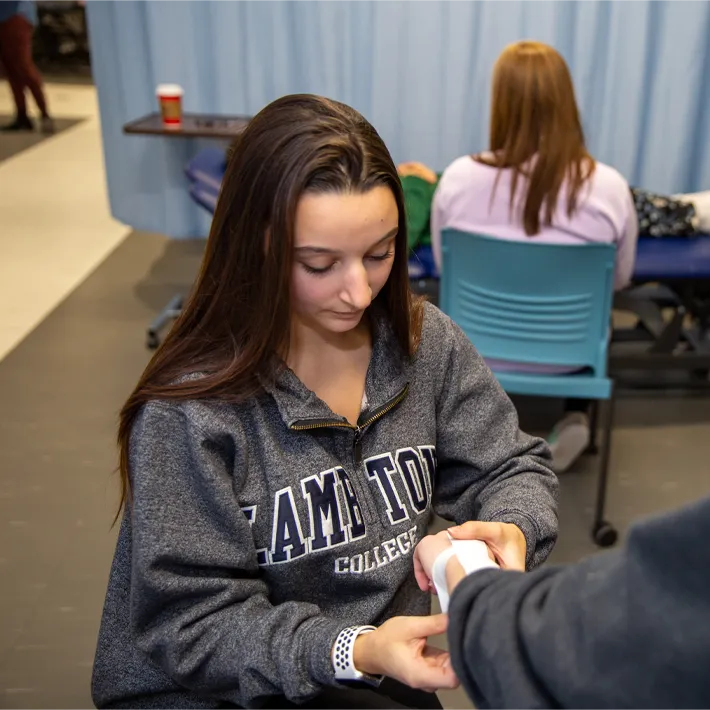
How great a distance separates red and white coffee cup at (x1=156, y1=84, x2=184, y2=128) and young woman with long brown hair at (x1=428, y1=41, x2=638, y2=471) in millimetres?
1645

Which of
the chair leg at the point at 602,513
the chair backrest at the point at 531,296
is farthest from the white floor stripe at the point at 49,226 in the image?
the chair leg at the point at 602,513

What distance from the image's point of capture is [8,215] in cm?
487

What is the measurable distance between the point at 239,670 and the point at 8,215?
4.45m

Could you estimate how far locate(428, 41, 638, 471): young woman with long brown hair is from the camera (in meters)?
2.18

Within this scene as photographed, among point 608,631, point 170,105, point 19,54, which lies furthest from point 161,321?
point 19,54

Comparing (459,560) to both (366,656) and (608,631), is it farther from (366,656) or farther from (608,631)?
(608,631)

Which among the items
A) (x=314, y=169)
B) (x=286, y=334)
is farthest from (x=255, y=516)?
(x=314, y=169)

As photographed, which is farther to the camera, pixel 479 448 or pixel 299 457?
pixel 479 448

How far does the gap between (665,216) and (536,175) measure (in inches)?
26.9

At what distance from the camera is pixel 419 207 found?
106 inches

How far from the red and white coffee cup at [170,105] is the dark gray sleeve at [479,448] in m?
2.61

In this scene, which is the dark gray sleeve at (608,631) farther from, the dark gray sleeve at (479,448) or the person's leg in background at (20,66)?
the person's leg in background at (20,66)

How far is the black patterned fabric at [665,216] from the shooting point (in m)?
2.64

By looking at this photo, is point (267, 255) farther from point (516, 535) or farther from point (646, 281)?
point (646, 281)
